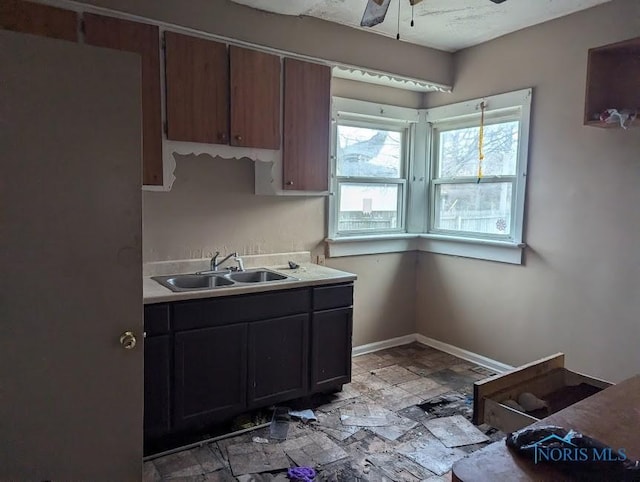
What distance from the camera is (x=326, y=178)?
3285 mm

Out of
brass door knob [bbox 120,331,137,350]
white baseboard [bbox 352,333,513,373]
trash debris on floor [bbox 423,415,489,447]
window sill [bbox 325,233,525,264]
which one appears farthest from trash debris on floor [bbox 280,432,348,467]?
window sill [bbox 325,233,525,264]

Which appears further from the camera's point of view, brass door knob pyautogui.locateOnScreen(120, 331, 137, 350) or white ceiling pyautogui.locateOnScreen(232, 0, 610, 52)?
white ceiling pyautogui.locateOnScreen(232, 0, 610, 52)

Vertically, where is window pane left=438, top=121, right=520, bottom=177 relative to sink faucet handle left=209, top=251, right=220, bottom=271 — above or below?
above

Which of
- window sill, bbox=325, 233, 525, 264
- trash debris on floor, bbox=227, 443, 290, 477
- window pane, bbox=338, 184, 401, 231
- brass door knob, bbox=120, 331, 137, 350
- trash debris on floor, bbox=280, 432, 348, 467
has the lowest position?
trash debris on floor, bbox=227, 443, 290, 477

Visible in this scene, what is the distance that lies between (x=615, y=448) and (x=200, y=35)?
9.17ft

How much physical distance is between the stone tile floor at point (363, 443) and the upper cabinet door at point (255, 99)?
6.01 ft

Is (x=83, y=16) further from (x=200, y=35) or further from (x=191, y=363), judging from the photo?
(x=191, y=363)

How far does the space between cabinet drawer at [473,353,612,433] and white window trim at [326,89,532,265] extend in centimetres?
173

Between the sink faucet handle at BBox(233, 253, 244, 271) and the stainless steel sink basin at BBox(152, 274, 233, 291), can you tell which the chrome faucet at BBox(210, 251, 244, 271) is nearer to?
the sink faucet handle at BBox(233, 253, 244, 271)

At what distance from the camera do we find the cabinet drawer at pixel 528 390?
4.94 ft

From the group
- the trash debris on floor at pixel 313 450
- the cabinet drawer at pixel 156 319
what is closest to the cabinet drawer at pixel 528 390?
the trash debris on floor at pixel 313 450

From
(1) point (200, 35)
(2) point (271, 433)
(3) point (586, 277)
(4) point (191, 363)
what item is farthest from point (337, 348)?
(1) point (200, 35)

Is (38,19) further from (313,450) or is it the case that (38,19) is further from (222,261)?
(313,450)

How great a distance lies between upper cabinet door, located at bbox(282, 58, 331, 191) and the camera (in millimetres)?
3053
